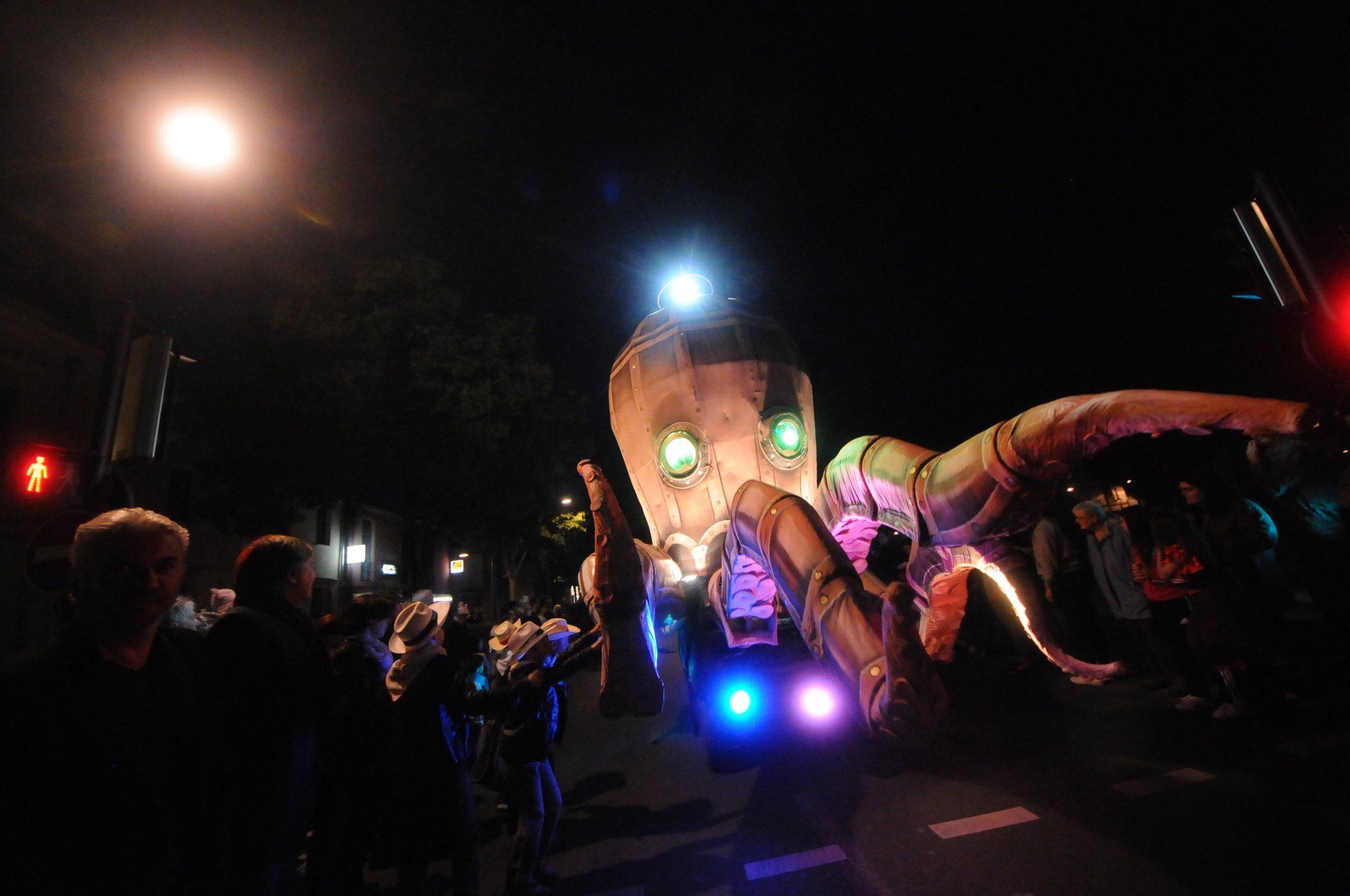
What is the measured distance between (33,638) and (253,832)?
1399 cm

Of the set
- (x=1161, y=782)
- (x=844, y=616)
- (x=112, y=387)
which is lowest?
(x=1161, y=782)

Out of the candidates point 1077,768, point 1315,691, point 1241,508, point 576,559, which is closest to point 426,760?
point 1077,768

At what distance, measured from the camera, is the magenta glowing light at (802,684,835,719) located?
21.0ft

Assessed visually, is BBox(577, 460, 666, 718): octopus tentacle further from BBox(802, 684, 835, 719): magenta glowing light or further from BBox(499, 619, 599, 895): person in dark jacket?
BBox(802, 684, 835, 719): magenta glowing light

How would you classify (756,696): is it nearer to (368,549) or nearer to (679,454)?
(679,454)

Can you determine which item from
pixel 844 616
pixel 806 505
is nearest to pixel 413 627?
pixel 806 505

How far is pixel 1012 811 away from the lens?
392cm

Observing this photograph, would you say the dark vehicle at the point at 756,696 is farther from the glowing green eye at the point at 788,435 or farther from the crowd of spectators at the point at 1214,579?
the crowd of spectators at the point at 1214,579

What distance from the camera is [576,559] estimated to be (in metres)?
31.1

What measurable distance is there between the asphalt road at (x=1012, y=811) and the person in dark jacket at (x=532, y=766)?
13.6 inches

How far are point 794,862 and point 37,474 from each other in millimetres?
6930

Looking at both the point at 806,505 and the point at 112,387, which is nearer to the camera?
the point at 806,505

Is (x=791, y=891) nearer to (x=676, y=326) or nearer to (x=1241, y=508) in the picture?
(x=676, y=326)

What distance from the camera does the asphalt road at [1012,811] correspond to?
10.1 feet
